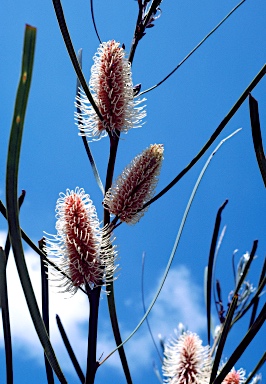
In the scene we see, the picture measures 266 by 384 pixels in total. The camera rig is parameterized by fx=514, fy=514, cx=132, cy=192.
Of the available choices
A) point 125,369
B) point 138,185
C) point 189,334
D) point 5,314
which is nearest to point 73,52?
point 138,185

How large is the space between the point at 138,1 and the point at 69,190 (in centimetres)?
34

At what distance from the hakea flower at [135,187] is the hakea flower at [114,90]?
0.07 metres

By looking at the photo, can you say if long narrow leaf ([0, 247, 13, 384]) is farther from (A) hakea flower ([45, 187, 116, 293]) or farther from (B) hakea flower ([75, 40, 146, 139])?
(B) hakea flower ([75, 40, 146, 139])

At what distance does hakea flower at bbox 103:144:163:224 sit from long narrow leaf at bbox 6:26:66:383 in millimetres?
253

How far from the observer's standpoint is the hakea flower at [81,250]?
2.42 feet

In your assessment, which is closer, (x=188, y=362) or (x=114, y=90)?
(x=114, y=90)

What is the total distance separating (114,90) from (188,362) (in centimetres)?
52

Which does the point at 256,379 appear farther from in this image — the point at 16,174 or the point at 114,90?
the point at 16,174

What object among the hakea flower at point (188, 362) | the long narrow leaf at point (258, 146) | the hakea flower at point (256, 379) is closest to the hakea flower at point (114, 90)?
the long narrow leaf at point (258, 146)

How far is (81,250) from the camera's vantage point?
2.43 feet

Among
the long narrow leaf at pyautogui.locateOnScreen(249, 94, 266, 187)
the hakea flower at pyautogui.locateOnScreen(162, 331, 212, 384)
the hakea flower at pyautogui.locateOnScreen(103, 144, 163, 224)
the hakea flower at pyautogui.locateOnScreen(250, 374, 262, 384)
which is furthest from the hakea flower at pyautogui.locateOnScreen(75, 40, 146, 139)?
the hakea flower at pyautogui.locateOnScreen(250, 374, 262, 384)

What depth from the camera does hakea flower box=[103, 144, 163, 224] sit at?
756 mm

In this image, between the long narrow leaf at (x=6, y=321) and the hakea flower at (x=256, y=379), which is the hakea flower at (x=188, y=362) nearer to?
the hakea flower at (x=256, y=379)

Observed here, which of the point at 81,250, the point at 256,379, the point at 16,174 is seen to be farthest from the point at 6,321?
the point at 256,379
